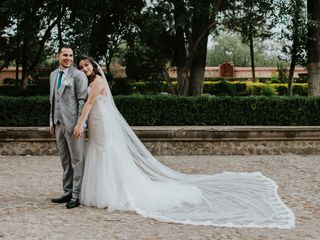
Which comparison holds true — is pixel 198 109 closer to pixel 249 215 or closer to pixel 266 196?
pixel 266 196

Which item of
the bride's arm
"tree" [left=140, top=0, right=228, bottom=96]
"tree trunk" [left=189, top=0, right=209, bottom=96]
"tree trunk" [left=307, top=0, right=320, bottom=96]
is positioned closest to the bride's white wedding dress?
the bride's arm

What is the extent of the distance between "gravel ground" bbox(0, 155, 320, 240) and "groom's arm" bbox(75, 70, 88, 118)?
1.26 m

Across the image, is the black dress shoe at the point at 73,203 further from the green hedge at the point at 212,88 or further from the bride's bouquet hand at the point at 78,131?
the green hedge at the point at 212,88

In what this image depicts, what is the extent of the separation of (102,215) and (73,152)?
871mm

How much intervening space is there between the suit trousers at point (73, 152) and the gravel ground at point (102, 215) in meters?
0.31

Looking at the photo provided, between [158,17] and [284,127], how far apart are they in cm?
412

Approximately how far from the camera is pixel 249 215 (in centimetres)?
534

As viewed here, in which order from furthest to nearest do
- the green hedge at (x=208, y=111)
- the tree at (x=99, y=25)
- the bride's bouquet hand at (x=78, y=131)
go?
the tree at (x=99, y=25)
the green hedge at (x=208, y=111)
the bride's bouquet hand at (x=78, y=131)

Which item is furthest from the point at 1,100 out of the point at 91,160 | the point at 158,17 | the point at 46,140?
the point at 91,160

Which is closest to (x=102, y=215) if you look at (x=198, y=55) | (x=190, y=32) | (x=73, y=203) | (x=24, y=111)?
(x=73, y=203)

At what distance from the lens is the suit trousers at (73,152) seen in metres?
5.77

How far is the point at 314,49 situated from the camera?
13648 millimetres

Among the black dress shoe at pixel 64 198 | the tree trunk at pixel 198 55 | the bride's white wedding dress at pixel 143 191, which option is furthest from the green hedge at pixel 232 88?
the black dress shoe at pixel 64 198

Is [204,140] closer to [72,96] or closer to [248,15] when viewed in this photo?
[248,15]
